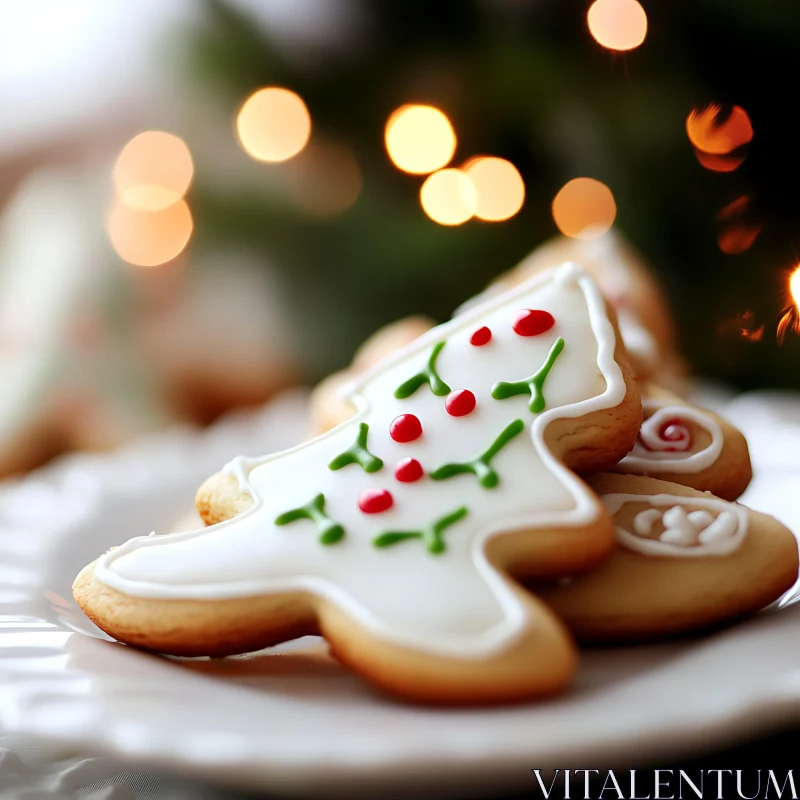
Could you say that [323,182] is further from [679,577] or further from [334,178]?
[679,577]

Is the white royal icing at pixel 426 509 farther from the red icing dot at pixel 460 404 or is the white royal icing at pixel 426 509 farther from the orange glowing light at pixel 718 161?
→ the orange glowing light at pixel 718 161

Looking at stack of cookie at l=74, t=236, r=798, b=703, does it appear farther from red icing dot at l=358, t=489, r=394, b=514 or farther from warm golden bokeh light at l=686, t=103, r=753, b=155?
warm golden bokeh light at l=686, t=103, r=753, b=155

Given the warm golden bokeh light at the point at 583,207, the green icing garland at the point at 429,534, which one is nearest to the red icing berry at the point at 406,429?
the green icing garland at the point at 429,534

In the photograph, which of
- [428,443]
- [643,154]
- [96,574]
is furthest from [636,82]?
[96,574]

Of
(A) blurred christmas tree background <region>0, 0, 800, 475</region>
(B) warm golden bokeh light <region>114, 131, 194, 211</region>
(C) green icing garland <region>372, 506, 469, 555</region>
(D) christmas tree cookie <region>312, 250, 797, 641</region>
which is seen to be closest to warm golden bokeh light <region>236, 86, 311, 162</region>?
(A) blurred christmas tree background <region>0, 0, 800, 475</region>

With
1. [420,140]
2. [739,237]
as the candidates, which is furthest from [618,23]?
[420,140]
